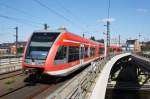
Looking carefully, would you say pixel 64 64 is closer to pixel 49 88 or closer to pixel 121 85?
pixel 49 88

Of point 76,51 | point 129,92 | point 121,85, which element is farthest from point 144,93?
point 76,51

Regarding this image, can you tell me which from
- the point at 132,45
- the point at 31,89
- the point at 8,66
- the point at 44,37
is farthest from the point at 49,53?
the point at 132,45

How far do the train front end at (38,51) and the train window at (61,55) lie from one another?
689mm

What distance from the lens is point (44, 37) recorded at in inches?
720

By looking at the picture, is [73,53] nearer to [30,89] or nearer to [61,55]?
[61,55]

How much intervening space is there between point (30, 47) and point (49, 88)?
3390mm

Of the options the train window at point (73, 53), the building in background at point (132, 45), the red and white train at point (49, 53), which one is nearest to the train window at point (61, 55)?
the red and white train at point (49, 53)

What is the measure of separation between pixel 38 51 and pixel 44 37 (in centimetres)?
114

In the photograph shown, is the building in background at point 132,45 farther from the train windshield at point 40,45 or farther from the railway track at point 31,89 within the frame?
the train windshield at point 40,45

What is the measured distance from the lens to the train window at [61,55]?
17.6m

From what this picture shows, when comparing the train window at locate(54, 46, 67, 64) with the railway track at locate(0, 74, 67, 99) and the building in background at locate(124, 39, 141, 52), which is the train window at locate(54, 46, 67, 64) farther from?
the building in background at locate(124, 39, 141, 52)

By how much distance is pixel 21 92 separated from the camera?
14812 mm

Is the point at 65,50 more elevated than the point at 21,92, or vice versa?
the point at 65,50

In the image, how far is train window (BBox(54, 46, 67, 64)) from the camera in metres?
17.6
